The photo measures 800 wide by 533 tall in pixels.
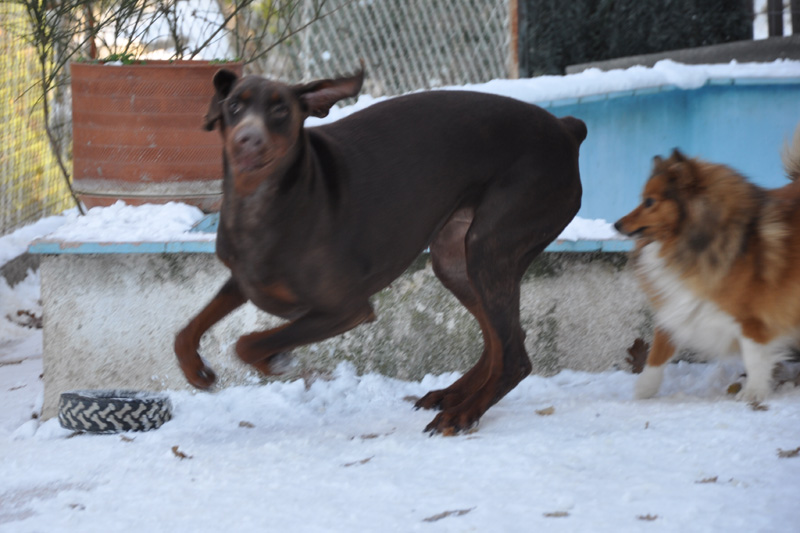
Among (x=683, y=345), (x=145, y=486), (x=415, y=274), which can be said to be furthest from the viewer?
(x=415, y=274)

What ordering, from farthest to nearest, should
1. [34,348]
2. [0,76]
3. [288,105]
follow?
1. [0,76]
2. [34,348]
3. [288,105]

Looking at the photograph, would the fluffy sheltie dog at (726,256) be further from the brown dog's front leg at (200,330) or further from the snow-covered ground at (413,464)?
the brown dog's front leg at (200,330)

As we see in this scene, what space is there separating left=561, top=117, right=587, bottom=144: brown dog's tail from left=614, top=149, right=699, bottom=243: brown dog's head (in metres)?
0.32

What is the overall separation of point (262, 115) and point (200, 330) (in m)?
0.83

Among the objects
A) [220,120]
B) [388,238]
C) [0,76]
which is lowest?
[388,238]

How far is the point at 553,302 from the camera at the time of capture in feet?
14.8

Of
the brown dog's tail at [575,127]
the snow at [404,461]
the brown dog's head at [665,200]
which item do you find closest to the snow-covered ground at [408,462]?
the snow at [404,461]

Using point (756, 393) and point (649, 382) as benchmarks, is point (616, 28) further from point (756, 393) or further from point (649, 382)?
point (756, 393)

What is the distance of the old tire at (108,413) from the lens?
154 inches

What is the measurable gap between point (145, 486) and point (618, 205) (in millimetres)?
4266

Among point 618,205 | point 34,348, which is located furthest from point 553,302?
point 34,348

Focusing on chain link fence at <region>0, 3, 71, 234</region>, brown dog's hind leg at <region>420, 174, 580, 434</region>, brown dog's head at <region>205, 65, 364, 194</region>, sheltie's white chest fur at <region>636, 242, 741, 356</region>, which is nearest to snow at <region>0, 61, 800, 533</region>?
brown dog's hind leg at <region>420, 174, 580, 434</region>

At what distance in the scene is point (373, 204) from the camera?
10.8ft

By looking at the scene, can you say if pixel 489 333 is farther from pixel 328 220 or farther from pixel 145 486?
pixel 145 486
